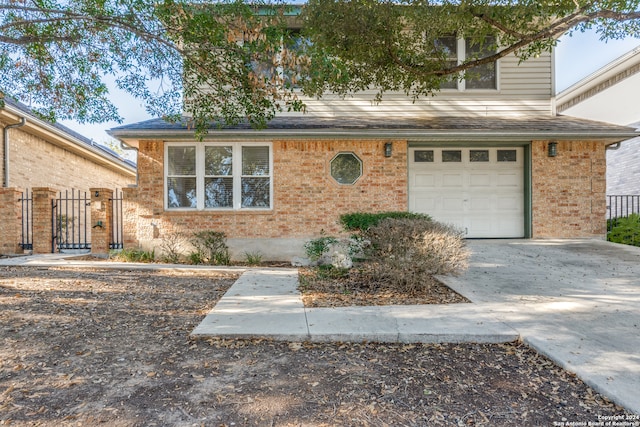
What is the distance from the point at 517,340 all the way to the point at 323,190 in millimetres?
5943

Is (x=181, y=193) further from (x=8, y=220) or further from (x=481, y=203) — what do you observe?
(x=481, y=203)

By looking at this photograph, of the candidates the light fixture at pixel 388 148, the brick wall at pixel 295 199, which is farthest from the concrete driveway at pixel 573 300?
the light fixture at pixel 388 148

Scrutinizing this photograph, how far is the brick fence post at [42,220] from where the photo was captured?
9141 mm

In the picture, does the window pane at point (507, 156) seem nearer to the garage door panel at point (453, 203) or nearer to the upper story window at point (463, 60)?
the garage door panel at point (453, 203)

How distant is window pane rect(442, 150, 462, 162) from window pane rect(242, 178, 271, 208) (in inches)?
186

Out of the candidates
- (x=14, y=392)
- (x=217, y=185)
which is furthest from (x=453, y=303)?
(x=217, y=185)

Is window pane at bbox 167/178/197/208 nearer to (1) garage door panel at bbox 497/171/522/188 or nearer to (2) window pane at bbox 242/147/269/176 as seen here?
(2) window pane at bbox 242/147/269/176

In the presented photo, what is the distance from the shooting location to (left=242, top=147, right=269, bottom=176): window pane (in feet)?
28.5

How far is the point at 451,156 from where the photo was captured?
9.30 metres

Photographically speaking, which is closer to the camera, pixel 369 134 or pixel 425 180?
pixel 369 134

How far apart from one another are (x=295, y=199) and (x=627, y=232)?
8.29 meters

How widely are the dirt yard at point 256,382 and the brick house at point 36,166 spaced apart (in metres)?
7.04

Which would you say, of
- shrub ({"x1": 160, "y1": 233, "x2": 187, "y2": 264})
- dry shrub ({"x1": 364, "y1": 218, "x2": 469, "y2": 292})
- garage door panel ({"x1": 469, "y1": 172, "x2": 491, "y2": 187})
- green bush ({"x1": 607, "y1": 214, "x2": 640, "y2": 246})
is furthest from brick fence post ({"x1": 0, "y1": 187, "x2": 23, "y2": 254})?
green bush ({"x1": 607, "y1": 214, "x2": 640, "y2": 246})

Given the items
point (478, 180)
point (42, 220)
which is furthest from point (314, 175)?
point (42, 220)
